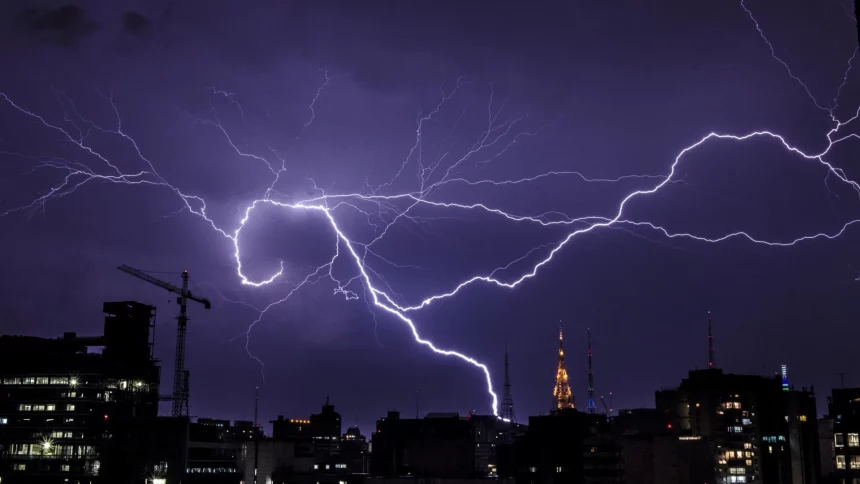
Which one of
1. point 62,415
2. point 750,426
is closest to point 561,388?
point 750,426

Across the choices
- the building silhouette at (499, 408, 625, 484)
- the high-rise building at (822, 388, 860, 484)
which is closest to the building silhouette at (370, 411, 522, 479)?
the building silhouette at (499, 408, 625, 484)

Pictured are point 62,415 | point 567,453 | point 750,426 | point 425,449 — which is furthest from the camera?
point 750,426

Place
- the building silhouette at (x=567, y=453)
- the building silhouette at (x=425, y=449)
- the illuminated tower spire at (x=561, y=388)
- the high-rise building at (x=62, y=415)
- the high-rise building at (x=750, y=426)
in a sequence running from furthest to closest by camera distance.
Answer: the illuminated tower spire at (x=561, y=388) < the high-rise building at (x=750, y=426) < the building silhouette at (x=425, y=449) < the high-rise building at (x=62, y=415) < the building silhouette at (x=567, y=453)

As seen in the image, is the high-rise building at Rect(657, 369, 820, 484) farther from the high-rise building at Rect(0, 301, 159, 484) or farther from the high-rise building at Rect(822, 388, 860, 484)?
the high-rise building at Rect(0, 301, 159, 484)

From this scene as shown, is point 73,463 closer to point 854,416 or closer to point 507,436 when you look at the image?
point 854,416

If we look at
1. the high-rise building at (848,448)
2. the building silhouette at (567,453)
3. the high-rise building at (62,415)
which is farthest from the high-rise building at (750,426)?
the high-rise building at (62,415)

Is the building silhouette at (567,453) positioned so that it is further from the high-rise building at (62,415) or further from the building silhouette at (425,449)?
the high-rise building at (62,415)

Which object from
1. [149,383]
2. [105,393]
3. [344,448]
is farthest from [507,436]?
[105,393]

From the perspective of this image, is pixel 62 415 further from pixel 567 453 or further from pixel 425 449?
pixel 567 453

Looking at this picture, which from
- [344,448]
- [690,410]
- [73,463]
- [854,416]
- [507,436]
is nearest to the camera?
[854,416]

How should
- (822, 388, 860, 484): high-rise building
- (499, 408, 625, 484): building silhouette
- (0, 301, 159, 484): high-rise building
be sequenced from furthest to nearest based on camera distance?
(0, 301, 159, 484): high-rise building → (499, 408, 625, 484): building silhouette → (822, 388, 860, 484): high-rise building

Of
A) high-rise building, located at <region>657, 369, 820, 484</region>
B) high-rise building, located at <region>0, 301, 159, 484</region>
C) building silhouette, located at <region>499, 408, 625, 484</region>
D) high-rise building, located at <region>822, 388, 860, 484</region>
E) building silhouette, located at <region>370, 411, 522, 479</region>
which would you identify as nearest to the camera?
high-rise building, located at <region>822, 388, 860, 484</region>
